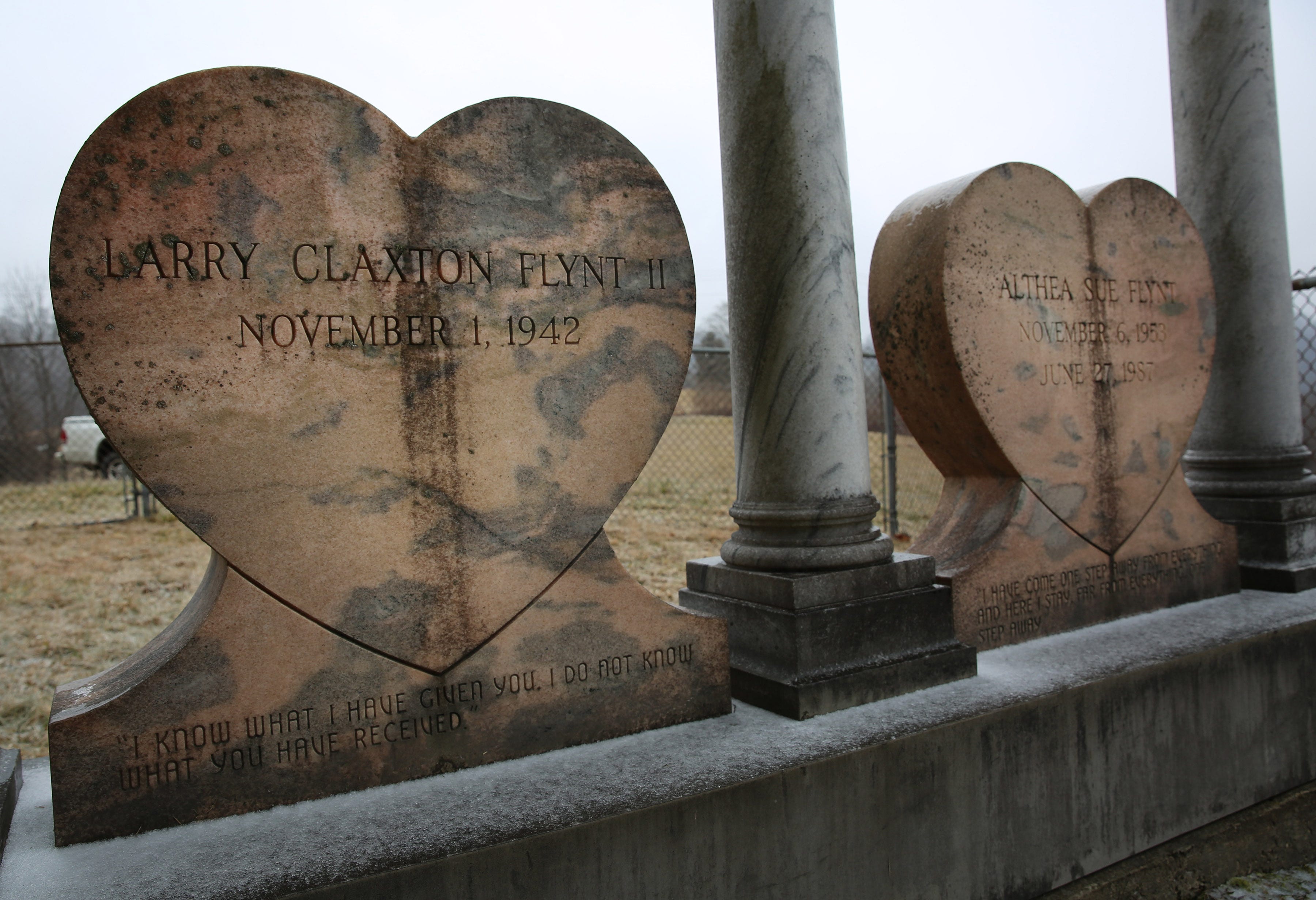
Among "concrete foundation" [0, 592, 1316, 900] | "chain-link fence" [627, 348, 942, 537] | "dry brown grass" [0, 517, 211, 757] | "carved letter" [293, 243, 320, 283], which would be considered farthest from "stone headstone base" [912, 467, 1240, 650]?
"chain-link fence" [627, 348, 942, 537]

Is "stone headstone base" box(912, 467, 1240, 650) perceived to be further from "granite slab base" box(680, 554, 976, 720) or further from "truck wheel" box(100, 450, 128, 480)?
"truck wheel" box(100, 450, 128, 480)

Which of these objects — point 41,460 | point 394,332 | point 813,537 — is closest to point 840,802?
point 813,537

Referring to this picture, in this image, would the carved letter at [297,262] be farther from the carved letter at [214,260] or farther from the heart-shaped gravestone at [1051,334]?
the heart-shaped gravestone at [1051,334]

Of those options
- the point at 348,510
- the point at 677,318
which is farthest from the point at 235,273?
the point at 677,318

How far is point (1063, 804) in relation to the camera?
295cm

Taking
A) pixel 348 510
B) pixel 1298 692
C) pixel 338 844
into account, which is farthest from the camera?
pixel 1298 692

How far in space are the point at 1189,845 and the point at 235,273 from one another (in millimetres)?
3874

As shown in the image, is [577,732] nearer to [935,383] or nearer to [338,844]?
[338,844]

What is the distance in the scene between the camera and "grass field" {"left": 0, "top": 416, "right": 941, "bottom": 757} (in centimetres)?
551

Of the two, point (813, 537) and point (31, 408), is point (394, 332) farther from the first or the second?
point (31, 408)

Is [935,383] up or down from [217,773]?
up

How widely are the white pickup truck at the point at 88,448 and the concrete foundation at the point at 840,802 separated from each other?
11.9 meters

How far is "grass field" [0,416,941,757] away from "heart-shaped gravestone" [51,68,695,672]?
2990 millimetres

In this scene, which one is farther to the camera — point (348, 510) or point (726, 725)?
point (726, 725)
